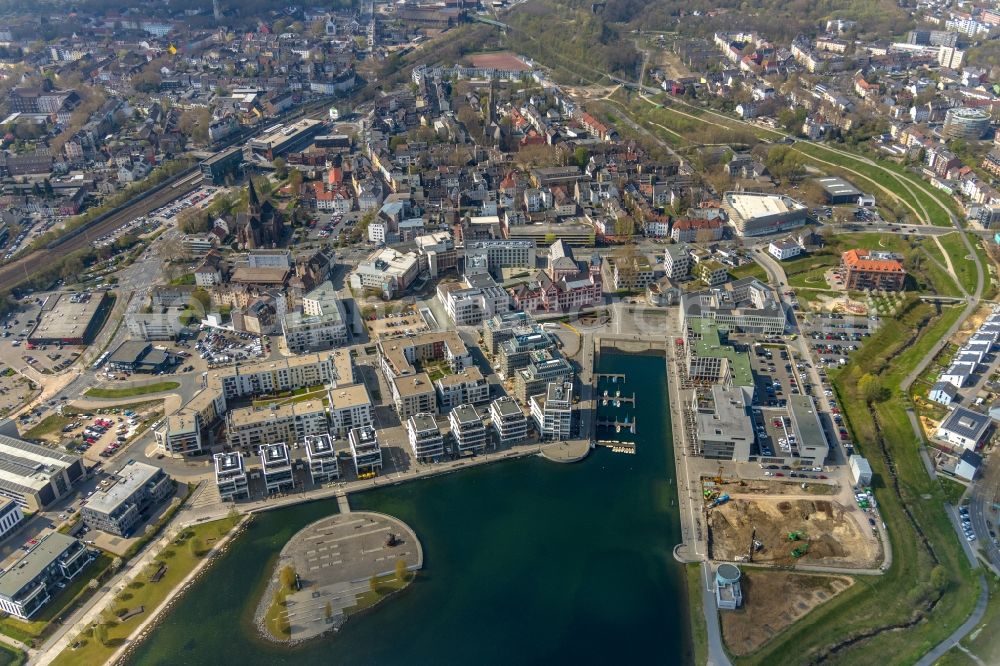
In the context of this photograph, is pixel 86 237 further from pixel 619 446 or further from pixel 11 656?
pixel 619 446

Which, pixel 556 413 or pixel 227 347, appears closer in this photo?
pixel 556 413

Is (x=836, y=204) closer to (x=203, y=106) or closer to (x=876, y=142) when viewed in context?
(x=876, y=142)

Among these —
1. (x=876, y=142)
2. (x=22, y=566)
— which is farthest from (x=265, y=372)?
(x=876, y=142)

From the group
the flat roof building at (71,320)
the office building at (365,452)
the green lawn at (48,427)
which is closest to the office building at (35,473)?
the green lawn at (48,427)

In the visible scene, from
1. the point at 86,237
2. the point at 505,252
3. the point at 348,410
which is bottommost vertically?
the point at 86,237

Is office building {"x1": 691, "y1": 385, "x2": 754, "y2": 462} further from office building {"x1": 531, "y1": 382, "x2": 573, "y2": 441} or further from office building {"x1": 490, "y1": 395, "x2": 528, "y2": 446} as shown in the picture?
office building {"x1": 490, "y1": 395, "x2": 528, "y2": 446}

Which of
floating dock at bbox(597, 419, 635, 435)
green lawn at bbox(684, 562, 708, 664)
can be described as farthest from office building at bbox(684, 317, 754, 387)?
green lawn at bbox(684, 562, 708, 664)

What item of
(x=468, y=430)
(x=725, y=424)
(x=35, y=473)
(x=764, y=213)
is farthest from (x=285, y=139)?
(x=725, y=424)
